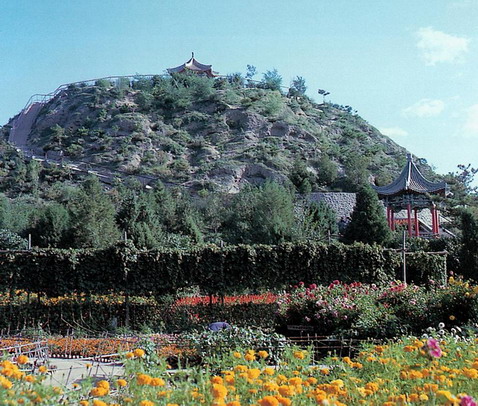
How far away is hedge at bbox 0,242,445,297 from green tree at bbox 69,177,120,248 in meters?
11.9

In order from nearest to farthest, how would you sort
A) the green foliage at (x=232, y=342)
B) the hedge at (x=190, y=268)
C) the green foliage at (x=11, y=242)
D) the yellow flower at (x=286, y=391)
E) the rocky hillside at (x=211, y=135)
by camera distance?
the yellow flower at (x=286, y=391), the green foliage at (x=232, y=342), the hedge at (x=190, y=268), the green foliage at (x=11, y=242), the rocky hillside at (x=211, y=135)

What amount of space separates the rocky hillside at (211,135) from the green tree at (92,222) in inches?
633

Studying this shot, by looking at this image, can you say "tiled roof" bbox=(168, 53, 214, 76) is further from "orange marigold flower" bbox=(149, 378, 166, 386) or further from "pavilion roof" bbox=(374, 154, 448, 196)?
"orange marigold flower" bbox=(149, 378, 166, 386)

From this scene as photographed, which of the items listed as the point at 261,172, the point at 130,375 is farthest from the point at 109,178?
the point at 130,375

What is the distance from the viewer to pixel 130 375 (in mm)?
3871

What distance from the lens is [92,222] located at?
85.9 ft

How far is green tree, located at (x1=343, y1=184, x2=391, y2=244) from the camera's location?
88.4 ft

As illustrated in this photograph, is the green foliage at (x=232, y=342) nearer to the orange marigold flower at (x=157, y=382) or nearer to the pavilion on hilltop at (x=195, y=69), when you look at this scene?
the orange marigold flower at (x=157, y=382)

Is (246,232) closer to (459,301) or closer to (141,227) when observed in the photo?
(141,227)

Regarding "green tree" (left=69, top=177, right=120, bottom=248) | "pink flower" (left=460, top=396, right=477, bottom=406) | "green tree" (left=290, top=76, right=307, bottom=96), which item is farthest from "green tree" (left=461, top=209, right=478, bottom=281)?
"green tree" (left=290, top=76, right=307, bottom=96)

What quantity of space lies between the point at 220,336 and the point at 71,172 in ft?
139

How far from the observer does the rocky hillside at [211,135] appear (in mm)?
46125

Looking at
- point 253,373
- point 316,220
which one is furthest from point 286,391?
point 316,220

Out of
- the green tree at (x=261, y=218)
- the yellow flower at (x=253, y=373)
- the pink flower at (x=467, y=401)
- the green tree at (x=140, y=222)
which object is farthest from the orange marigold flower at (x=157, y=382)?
the green tree at (x=261, y=218)
